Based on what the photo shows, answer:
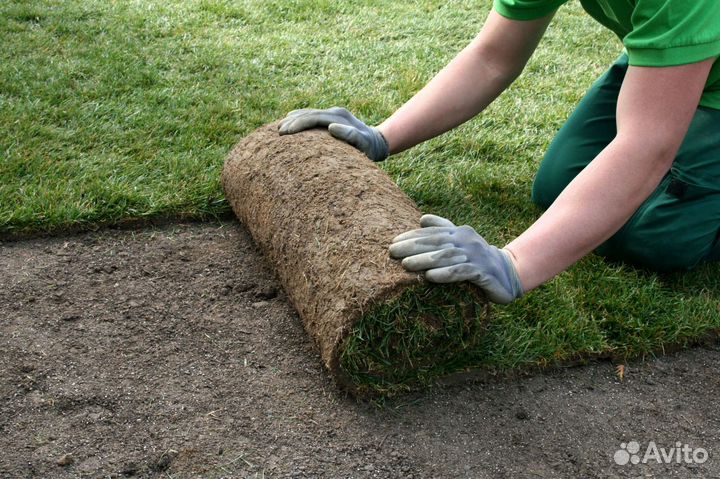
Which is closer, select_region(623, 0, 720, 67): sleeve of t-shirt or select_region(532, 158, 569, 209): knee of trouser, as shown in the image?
select_region(623, 0, 720, 67): sleeve of t-shirt

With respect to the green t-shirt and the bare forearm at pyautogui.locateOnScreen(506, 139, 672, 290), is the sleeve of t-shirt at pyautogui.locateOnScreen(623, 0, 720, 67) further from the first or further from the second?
the bare forearm at pyautogui.locateOnScreen(506, 139, 672, 290)

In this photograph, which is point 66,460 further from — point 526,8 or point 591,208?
point 526,8

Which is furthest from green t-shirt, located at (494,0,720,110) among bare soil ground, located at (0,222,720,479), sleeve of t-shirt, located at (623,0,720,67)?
bare soil ground, located at (0,222,720,479)

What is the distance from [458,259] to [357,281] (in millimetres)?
276

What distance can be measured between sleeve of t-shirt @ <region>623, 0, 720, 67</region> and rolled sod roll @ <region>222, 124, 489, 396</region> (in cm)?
79

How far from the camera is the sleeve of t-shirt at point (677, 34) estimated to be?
7.41ft

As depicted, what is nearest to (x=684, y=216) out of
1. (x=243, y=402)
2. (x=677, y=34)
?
(x=677, y=34)

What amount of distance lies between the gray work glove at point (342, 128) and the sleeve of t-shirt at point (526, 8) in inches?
24.7

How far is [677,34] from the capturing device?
2256 millimetres

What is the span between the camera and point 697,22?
2281 mm

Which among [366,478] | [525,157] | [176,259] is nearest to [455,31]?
[525,157]

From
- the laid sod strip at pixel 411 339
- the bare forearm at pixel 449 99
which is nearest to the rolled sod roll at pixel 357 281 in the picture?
the laid sod strip at pixel 411 339

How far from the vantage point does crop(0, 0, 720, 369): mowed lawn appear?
280 centimetres

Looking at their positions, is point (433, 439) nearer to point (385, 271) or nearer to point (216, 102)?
point (385, 271)
